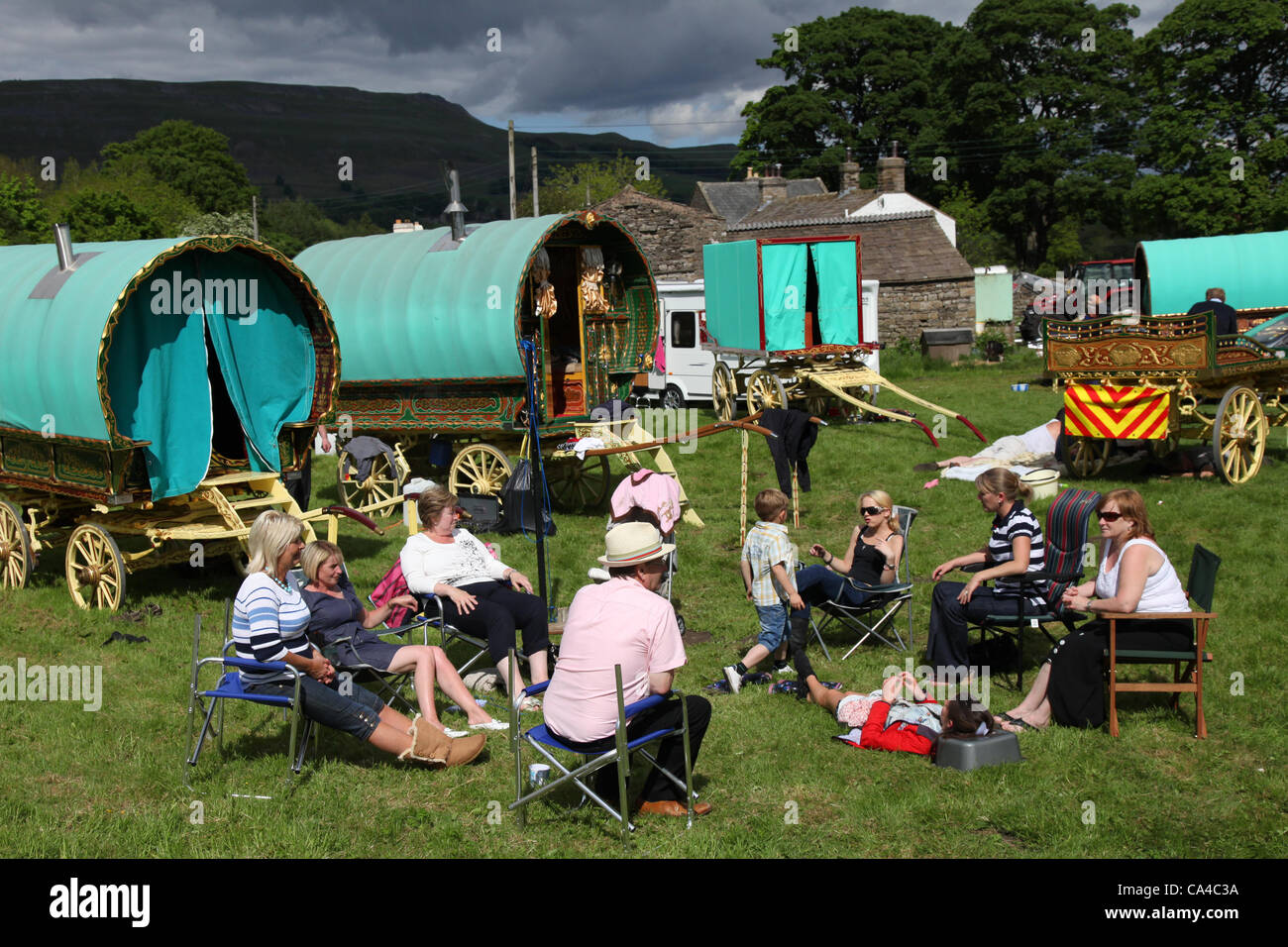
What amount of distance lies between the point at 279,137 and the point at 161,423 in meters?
177

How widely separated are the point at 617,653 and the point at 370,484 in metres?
9.97

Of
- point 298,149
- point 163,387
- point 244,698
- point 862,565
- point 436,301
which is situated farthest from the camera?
point 298,149

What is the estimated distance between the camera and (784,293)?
18922mm

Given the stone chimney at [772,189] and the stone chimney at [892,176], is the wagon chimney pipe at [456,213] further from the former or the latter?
the stone chimney at [772,189]

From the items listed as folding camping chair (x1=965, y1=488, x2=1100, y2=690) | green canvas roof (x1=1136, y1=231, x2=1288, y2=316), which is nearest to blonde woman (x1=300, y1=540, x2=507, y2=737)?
folding camping chair (x1=965, y1=488, x2=1100, y2=690)

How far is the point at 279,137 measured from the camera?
171 metres

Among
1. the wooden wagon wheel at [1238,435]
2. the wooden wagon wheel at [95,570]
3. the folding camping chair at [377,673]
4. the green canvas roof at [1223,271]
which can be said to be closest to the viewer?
the folding camping chair at [377,673]

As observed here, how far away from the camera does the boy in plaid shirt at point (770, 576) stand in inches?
294

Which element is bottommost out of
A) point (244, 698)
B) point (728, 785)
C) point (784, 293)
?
point (728, 785)

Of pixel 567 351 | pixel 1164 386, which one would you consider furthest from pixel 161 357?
pixel 1164 386

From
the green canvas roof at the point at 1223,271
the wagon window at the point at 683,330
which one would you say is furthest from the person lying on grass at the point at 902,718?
the wagon window at the point at 683,330

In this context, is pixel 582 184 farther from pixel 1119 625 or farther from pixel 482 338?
pixel 1119 625

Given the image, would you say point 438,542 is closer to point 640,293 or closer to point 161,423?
point 161,423

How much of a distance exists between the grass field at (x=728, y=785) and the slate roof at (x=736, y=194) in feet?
138
